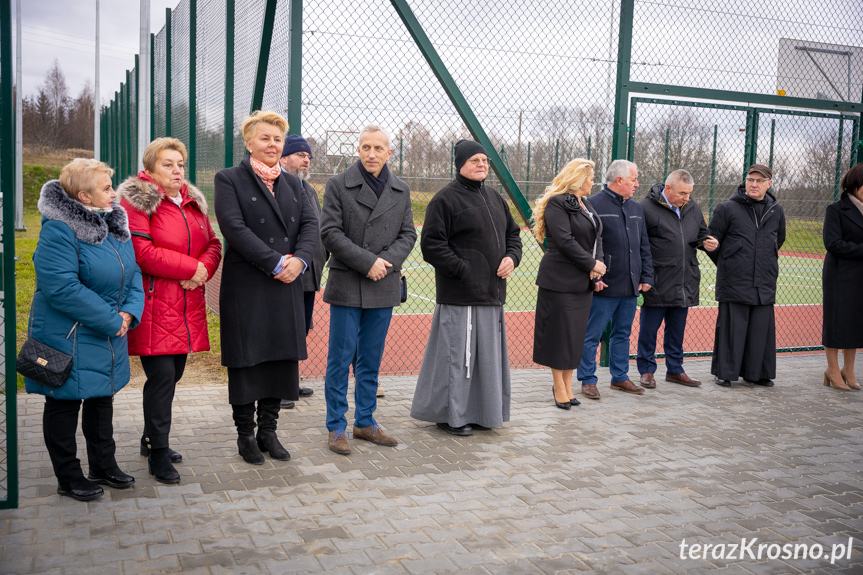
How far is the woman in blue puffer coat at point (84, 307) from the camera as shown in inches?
148

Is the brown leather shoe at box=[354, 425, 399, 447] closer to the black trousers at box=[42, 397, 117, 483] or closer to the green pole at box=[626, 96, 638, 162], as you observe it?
the black trousers at box=[42, 397, 117, 483]

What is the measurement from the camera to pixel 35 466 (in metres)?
4.41

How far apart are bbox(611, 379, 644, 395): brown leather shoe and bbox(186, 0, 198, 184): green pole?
670 cm

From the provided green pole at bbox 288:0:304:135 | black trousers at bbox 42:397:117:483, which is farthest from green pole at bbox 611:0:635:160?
black trousers at bbox 42:397:117:483

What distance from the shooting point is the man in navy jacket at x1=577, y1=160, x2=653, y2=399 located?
656 cm

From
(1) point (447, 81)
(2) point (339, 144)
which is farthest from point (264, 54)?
(1) point (447, 81)

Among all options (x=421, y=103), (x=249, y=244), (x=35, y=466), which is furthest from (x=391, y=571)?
(x=421, y=103)

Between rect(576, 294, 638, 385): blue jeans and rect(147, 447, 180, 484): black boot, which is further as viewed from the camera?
rect(576, 294, 638, 385): blue jeans

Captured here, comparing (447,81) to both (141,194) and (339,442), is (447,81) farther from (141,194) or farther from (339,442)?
(339,442)

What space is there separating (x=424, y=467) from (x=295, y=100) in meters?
3.25

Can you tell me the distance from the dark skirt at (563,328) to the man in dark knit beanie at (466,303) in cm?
Result: 79

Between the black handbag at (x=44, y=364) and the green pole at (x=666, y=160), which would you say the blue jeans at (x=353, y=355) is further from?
the green pole at (x=666, y=160)

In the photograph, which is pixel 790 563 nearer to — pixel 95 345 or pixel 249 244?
pixel 249 244

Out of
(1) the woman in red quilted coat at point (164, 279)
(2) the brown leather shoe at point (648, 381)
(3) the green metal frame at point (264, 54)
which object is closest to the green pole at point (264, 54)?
(3) the green metal frame at point (264, 54)
